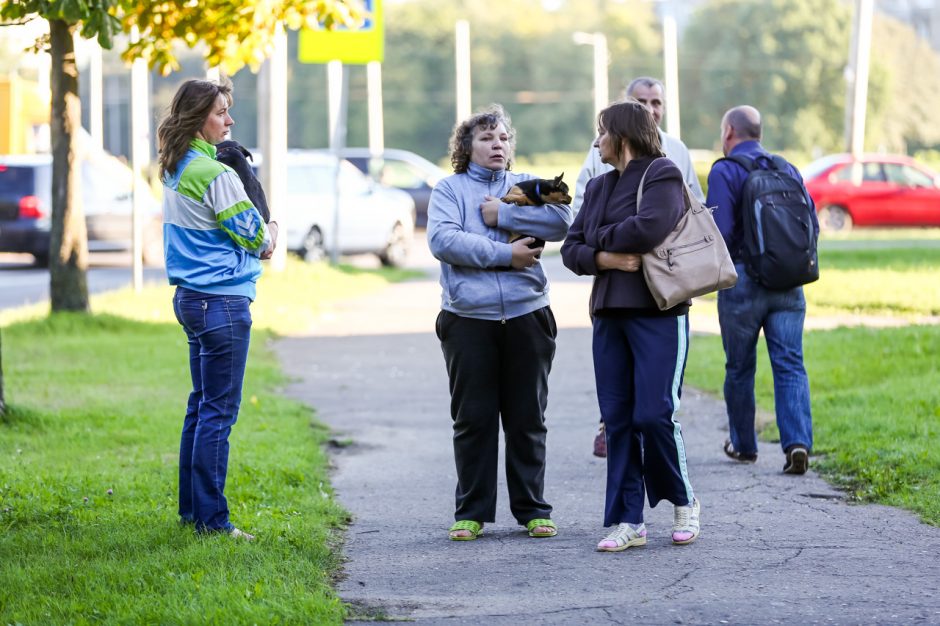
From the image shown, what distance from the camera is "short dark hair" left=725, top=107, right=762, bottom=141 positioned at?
314 inches

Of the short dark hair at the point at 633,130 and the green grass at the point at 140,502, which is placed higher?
the short dark hair at the point at 633,130

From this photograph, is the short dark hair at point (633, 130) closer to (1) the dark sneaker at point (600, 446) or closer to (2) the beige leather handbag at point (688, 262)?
(2) the beige leather handbag at point (688, 262)

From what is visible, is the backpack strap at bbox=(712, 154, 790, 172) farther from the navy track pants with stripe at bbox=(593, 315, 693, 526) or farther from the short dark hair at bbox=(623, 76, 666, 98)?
the navy track pants with stripe at bbox=(593, 315, 693, 526)

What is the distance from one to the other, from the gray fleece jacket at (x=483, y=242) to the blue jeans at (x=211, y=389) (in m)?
0.88

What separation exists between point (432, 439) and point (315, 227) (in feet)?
48.2

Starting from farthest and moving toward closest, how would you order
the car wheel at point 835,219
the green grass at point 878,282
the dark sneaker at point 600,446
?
the car wheel at point 835,219
the green grass at point 878,282
the dark sneaker at point 600,446

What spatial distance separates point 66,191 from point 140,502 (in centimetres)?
699

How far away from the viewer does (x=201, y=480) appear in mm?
6039

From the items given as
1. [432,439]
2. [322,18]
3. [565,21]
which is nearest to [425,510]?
[432,439]

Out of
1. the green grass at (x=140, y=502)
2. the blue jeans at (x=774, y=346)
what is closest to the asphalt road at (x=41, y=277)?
the green grass at (x=140, y=502)

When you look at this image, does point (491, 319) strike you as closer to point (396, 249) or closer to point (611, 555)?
point (611, 555)

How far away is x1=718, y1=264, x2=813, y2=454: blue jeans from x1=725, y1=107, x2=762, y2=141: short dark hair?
2.31 feet

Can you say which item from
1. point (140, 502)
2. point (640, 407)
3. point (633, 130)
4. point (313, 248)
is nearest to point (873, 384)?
point (640, 407)

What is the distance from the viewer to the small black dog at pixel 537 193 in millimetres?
6193
